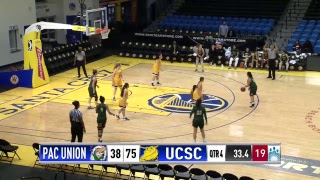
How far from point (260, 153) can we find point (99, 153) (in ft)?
10.3

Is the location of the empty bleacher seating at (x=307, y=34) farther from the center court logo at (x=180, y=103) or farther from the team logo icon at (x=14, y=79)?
the team logo icon at (x=14, y=79)

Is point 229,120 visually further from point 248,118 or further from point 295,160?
point 295,160

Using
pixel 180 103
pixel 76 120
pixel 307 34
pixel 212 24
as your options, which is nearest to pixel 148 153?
pixel 76 120

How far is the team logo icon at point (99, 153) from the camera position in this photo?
10109mm

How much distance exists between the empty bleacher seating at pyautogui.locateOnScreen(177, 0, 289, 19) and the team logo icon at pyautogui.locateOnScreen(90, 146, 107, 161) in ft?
85.0

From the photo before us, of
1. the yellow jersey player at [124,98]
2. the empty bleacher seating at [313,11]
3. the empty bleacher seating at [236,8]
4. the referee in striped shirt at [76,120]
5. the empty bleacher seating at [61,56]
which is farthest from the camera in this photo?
the empty bleacher seating at [236,8]

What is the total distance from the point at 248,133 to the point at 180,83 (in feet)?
24.3

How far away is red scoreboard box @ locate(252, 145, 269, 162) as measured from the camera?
31.6 ft

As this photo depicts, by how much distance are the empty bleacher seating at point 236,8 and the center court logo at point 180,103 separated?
48.9 ft

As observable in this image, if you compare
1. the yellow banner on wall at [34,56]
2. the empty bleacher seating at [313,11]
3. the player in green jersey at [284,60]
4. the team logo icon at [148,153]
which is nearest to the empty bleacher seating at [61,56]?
the yellow banner on wall at [34,56]

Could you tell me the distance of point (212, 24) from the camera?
108ft

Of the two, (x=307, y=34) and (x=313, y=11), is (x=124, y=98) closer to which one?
(x=307, y=34)

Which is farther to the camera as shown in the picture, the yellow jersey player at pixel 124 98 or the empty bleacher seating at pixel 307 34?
the empty bleacher seating at pixel 307 34

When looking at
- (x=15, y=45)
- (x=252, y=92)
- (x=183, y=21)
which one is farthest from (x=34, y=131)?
(x=183, y=21)
